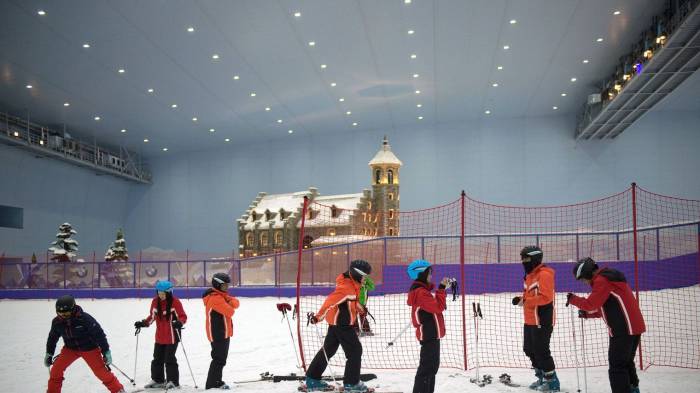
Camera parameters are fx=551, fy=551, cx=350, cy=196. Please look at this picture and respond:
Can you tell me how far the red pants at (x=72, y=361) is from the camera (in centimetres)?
601

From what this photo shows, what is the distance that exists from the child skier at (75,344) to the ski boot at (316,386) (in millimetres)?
2163

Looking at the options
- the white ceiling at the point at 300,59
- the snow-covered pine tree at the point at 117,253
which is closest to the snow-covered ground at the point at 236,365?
the white ceiling at the point at 300,59

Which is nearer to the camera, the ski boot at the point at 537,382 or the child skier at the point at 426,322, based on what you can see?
the child skier at the point at 426,322

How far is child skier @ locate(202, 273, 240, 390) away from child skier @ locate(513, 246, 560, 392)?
340 cm

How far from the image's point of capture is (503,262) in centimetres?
1984

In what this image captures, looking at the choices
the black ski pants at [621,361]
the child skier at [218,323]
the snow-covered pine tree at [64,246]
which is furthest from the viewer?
the snow-covered pine tree at [64,246]

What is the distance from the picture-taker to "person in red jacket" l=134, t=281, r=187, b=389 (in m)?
6.78

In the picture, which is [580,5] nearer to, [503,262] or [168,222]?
[503,262]

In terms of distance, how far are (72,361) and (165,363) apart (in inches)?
45.8

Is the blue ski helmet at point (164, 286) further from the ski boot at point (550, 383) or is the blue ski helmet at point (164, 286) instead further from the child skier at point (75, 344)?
the ski boot at point (550, 383)

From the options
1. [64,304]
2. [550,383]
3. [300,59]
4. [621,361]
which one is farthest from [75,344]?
[300,59]

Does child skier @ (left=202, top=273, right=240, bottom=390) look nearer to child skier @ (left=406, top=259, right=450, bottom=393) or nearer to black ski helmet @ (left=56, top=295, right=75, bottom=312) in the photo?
black ski helmet @ (left=56, top=295, right=75, bottom=312)

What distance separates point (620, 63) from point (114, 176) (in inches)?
1283

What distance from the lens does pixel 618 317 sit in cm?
530
